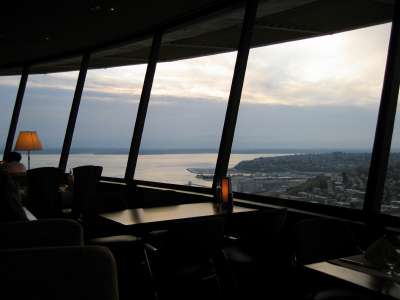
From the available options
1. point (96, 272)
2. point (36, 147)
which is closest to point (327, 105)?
point (96, 272)

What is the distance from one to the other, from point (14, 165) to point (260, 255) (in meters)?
4.45

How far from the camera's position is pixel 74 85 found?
25.6 feet

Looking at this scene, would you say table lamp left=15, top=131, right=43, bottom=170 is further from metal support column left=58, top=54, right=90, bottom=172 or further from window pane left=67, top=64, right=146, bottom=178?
window pane left=67, top=64, right=146, bottom=178

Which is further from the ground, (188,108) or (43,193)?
(188,108)

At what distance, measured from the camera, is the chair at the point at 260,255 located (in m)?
3.06

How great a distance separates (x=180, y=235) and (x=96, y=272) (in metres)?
1.46

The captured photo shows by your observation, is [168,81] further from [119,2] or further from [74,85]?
[74,85]

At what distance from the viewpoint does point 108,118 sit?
6836mm

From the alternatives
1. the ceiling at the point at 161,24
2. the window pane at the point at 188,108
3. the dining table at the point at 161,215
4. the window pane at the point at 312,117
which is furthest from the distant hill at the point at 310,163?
the ceiling at the point at 161,24

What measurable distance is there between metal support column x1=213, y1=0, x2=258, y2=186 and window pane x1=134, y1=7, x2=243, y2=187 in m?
0.14

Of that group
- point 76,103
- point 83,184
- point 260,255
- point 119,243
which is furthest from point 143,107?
point 260,255

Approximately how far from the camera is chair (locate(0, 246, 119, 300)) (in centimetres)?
116

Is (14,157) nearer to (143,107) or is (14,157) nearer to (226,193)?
(143,107)

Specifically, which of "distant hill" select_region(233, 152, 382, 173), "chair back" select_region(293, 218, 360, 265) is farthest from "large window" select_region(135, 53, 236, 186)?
"chair back" select_region(293, 218, 360, 265)
